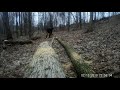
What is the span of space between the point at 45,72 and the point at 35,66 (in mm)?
528

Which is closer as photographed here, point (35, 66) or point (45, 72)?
point (45, 72)

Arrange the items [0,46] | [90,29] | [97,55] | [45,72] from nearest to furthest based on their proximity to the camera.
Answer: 1. [45,72]
2. [97,55]
3. [0,46]
4. [90,29]

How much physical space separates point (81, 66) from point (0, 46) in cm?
320

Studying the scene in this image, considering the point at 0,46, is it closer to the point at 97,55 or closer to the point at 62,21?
the point at 97,55
